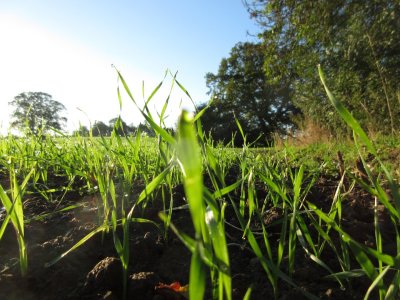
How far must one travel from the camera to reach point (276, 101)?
3003cm

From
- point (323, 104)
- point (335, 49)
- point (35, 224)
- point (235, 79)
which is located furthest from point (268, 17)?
point (235, 79)

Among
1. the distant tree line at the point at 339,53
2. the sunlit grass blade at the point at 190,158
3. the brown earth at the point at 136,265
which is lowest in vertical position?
the brown earth at the point at 136,265

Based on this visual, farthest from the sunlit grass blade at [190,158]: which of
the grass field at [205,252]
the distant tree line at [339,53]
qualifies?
the distant tree line at [339,53]

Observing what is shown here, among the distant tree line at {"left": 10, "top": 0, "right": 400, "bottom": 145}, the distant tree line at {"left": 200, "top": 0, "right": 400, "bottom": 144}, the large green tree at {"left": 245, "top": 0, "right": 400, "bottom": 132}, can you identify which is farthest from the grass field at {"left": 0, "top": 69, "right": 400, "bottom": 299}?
the large green tree at {"left": 245, "top": 0, "right": 400, "bottom": 132}

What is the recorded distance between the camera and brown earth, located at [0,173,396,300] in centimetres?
85

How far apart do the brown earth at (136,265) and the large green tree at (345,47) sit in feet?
22.2

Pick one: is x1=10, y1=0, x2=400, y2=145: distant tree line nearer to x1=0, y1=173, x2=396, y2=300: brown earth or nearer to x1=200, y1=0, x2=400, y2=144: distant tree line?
x1=200, y1=0, x2=400, y2=144: distant tree line

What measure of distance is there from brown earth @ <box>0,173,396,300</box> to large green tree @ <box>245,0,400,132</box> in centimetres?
678

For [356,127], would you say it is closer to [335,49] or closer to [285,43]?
[335,49]

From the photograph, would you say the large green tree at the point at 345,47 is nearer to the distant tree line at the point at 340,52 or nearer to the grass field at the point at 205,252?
the distant tree line at the point at 340,52

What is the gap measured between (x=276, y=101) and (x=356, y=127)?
30.7 meters

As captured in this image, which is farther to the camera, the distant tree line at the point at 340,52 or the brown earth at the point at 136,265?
the distant tree line at the point at 340,52

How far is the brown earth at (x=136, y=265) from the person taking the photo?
847 millimetres

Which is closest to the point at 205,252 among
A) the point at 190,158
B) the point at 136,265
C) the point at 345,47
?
the point at 190,158
